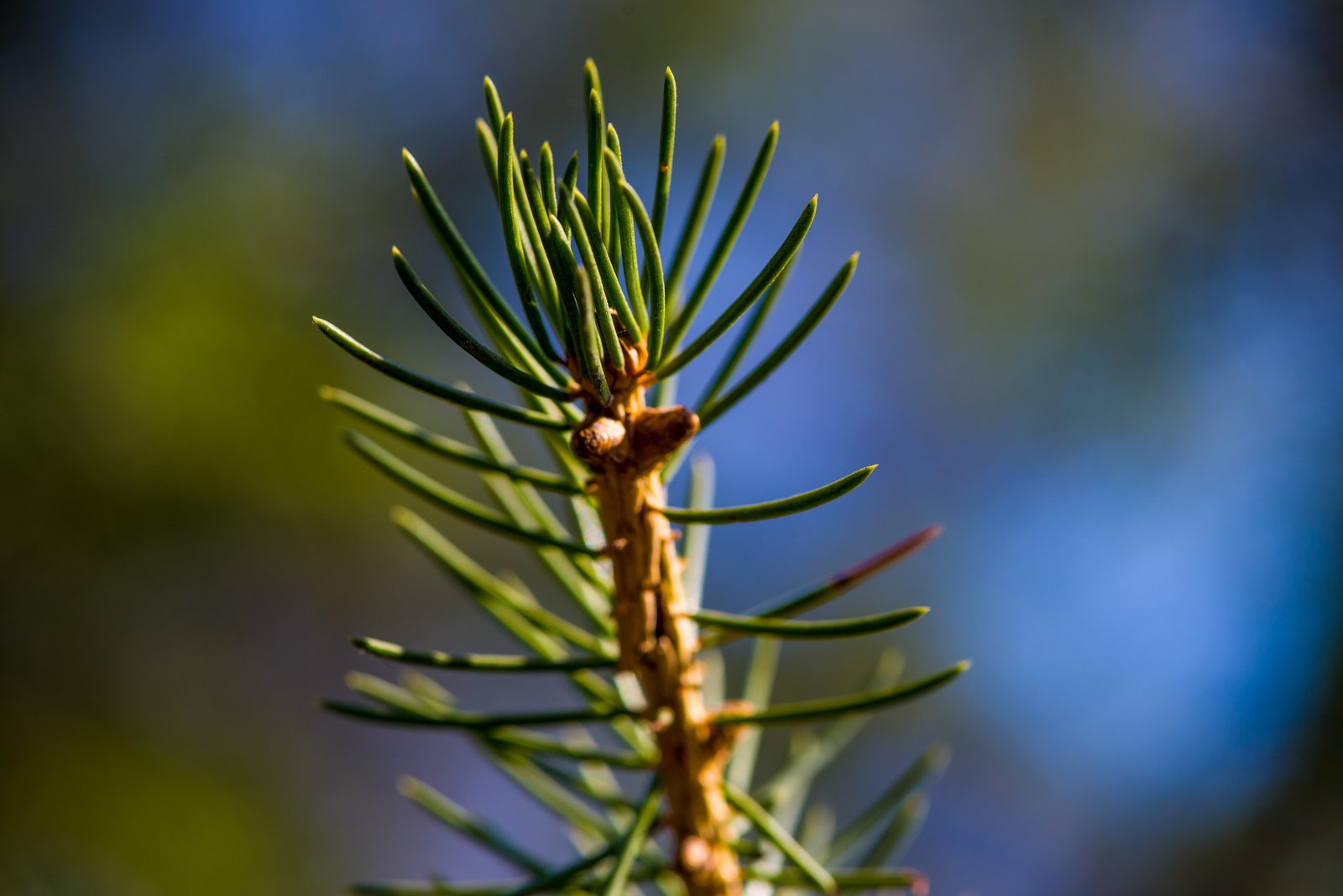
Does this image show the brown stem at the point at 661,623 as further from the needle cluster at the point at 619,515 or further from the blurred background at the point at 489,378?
the blurred background at the point at 489,378

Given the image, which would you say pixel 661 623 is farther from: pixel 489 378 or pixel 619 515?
pixel 489 378

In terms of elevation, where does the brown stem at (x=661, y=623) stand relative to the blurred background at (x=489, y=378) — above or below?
below

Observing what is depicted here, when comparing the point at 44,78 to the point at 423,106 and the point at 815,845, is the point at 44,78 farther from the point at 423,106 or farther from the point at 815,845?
the point at 815,845

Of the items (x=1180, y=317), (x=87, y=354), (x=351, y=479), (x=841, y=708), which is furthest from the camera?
(x=1180, y=317)

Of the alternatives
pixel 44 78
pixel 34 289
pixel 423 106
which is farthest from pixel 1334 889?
pixel 44 78

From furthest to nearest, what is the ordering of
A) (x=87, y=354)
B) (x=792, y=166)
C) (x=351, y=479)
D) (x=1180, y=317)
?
(x=792, y=166) < (x=1180, y=317) < (x=351, y=479) < (x=87, y=354)

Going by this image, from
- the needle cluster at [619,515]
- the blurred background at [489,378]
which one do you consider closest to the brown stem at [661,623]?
the needle cluster at [619,515]

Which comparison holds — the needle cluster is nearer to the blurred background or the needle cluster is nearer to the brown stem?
the brown stem

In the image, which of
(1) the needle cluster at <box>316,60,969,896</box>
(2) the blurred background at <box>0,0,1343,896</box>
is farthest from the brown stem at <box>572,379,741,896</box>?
(2) the blurred background at <box>0,0,1343,896</box>
